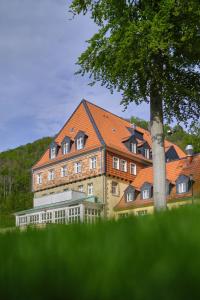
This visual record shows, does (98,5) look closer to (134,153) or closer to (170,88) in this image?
(170,88)

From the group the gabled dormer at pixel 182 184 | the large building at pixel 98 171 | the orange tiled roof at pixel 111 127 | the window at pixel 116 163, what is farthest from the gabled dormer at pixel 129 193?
the gabled dormer at pixel 182 184

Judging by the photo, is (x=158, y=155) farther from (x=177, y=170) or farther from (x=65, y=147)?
(x=65, y=147)

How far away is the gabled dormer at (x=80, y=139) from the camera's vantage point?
1980 inches

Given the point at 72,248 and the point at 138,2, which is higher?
the point at 138,2

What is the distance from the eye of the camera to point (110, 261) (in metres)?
1.65

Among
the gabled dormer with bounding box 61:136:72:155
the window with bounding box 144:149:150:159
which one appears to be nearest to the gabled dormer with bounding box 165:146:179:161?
the window with bounding box 144:149:150:159

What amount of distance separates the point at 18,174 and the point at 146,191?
6880 cm

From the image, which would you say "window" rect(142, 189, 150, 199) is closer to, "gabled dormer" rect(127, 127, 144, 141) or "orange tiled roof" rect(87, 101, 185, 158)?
"orange tiled roof" rect(87, 101, 185, 158)

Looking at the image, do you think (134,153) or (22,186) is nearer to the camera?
(134,153)

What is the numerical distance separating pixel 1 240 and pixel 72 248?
25.5 inches

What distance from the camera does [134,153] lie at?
51.2m

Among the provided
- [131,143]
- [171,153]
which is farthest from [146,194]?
[171,153]

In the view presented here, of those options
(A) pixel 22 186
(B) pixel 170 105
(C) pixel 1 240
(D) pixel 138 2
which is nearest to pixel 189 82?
(B) pixel 170 105

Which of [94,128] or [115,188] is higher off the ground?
[94,128]
